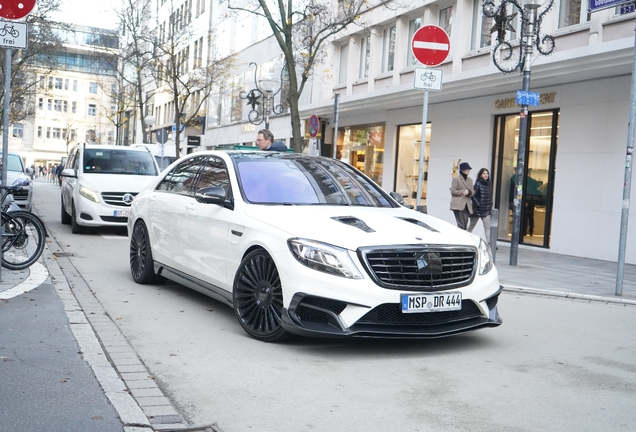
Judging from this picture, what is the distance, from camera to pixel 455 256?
20.6 ft

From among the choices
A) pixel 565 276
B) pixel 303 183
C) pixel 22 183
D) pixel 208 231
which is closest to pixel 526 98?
pixel 565 276

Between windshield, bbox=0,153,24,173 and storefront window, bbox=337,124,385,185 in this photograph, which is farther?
storefront window, bbox=337,124,385,185

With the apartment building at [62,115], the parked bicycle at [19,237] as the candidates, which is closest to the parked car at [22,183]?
Result: the parked bicycle at [19,237]

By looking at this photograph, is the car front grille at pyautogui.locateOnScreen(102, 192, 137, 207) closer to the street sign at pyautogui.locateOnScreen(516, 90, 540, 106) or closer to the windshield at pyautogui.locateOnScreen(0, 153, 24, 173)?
the windshield at pyautogui.locateOnScreen(0, 153, 24, 173)

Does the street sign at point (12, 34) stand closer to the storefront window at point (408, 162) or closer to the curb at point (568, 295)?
the curb at point (568, 295)

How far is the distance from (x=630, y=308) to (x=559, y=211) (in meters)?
8.88

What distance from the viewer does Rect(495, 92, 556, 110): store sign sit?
18984 mm

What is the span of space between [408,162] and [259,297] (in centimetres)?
1992

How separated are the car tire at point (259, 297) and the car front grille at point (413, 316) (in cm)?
72

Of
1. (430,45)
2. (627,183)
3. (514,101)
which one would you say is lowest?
(627,183)

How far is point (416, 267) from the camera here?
19.9ft

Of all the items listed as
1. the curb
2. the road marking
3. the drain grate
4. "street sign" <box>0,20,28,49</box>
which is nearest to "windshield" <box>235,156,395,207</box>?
the road marking

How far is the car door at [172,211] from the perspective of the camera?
8.24 metres

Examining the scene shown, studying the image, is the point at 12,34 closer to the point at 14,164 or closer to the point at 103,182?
the point at 103,182
